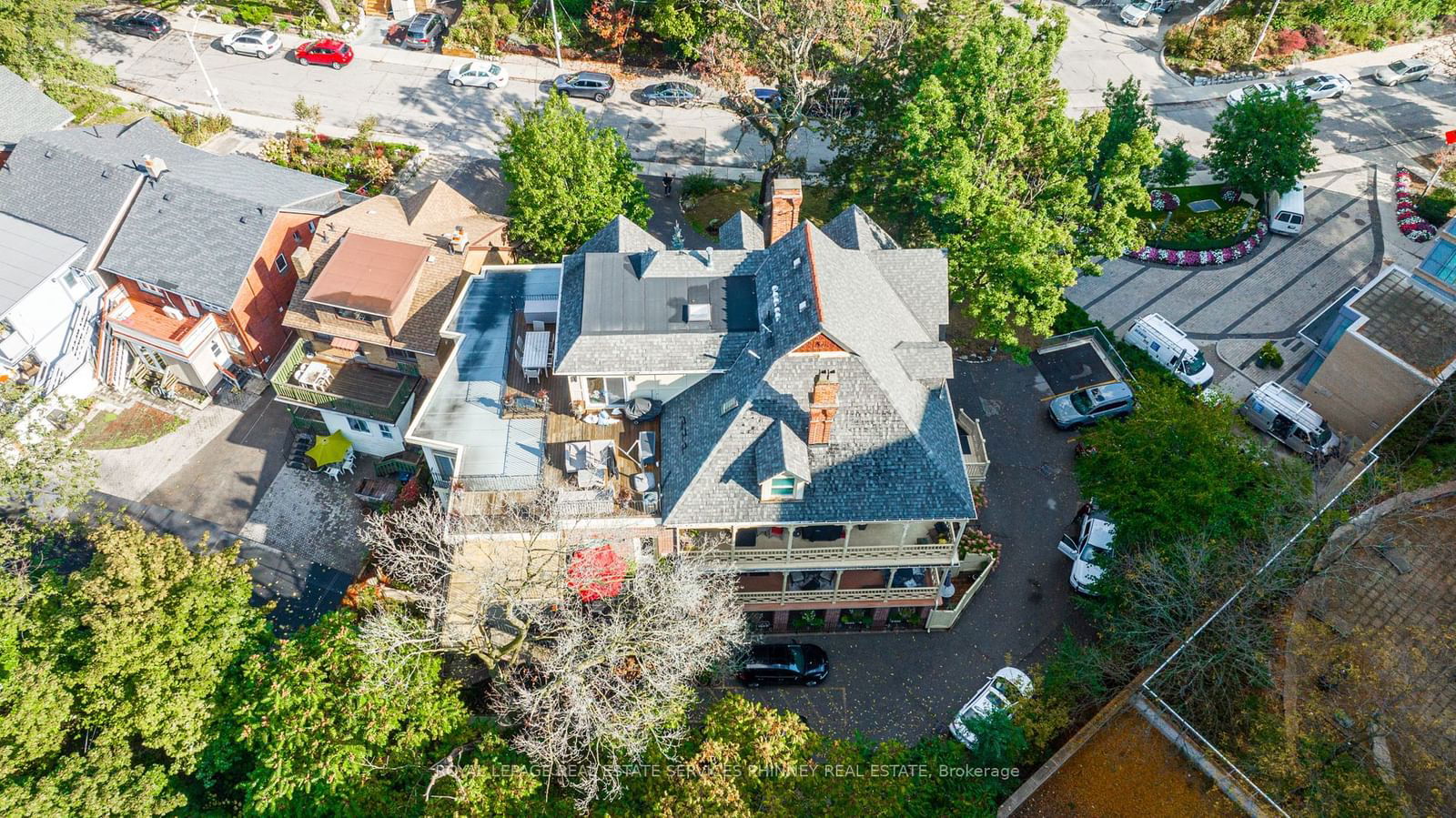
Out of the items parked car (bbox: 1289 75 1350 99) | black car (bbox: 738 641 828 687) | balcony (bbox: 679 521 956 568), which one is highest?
parked car (bbox: 1289 75 1350 99)

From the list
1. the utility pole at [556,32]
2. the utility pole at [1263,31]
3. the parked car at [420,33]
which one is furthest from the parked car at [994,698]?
the parked car at [420,33]

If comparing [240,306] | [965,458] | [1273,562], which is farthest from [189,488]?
[1273,562]

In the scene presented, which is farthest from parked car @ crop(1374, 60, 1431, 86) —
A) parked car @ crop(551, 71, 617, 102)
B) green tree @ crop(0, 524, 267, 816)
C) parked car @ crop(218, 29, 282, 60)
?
parked car @ crop(218, 29, 282, 60)

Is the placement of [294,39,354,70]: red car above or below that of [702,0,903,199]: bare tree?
below

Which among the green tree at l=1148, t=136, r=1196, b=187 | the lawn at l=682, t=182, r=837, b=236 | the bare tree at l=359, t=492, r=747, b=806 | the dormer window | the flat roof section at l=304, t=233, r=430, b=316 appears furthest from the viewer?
the lawn at l=682, t=182, r=837, b=236

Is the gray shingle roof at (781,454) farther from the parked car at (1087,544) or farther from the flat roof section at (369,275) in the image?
the flat roof section at (369,275)

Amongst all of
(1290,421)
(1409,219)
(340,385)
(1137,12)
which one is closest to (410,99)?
(340,385)

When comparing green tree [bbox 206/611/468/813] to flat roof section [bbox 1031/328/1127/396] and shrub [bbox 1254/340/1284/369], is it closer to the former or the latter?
flat roof section [bbox 1031/328/1127/396]

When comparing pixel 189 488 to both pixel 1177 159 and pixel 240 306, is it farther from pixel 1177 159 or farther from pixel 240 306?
pixel 1177 159
